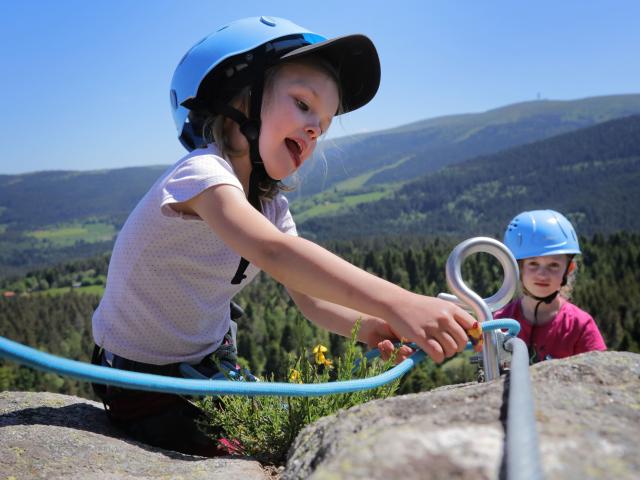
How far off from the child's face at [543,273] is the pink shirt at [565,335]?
0.24m

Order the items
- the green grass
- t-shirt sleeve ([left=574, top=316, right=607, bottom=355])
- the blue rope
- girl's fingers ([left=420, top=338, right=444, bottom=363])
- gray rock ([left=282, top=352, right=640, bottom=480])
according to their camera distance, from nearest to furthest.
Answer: gray rock ([left=282, top=352, right=640, bottom=480]) → the blue rope → girl's fingers ([left=420, top=338, right=444, bottom=363]) → t-shirt sleeve ([left=574, top=316, right=607, bottom=355]) → the green grass

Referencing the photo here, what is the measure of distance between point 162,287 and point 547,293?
3.98 meters

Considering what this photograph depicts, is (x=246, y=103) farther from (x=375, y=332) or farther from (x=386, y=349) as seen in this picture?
(x=386, y=349)

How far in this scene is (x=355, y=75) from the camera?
4070mm

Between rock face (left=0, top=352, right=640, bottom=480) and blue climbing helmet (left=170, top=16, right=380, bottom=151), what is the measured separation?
205cm

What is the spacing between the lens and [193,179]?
271cm

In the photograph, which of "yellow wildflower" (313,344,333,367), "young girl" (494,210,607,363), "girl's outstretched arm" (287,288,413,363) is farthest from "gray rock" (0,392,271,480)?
"young girl" (494,210,607,363)

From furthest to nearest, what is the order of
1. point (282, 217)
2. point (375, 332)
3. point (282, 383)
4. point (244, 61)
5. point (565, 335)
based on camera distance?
1. point (565, 335)
2. point (282, 217)
3. point (244, 61)
4. point (375, 332)
5. point (282, 383)

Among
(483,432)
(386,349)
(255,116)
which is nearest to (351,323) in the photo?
(386,349)

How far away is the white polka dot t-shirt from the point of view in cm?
333

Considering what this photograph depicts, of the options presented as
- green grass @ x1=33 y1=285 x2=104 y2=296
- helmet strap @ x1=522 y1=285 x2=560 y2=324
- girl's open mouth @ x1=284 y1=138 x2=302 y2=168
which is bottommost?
green grass @ x1=33 y1=285 x2=104 y2=296

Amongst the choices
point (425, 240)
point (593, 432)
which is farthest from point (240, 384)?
point (425, 240)

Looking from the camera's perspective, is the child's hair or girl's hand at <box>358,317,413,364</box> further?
the child's hair

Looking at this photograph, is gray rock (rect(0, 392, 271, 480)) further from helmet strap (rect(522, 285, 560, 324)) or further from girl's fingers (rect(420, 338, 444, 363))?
helmet strap (rect(522, 285, 560, 324))
